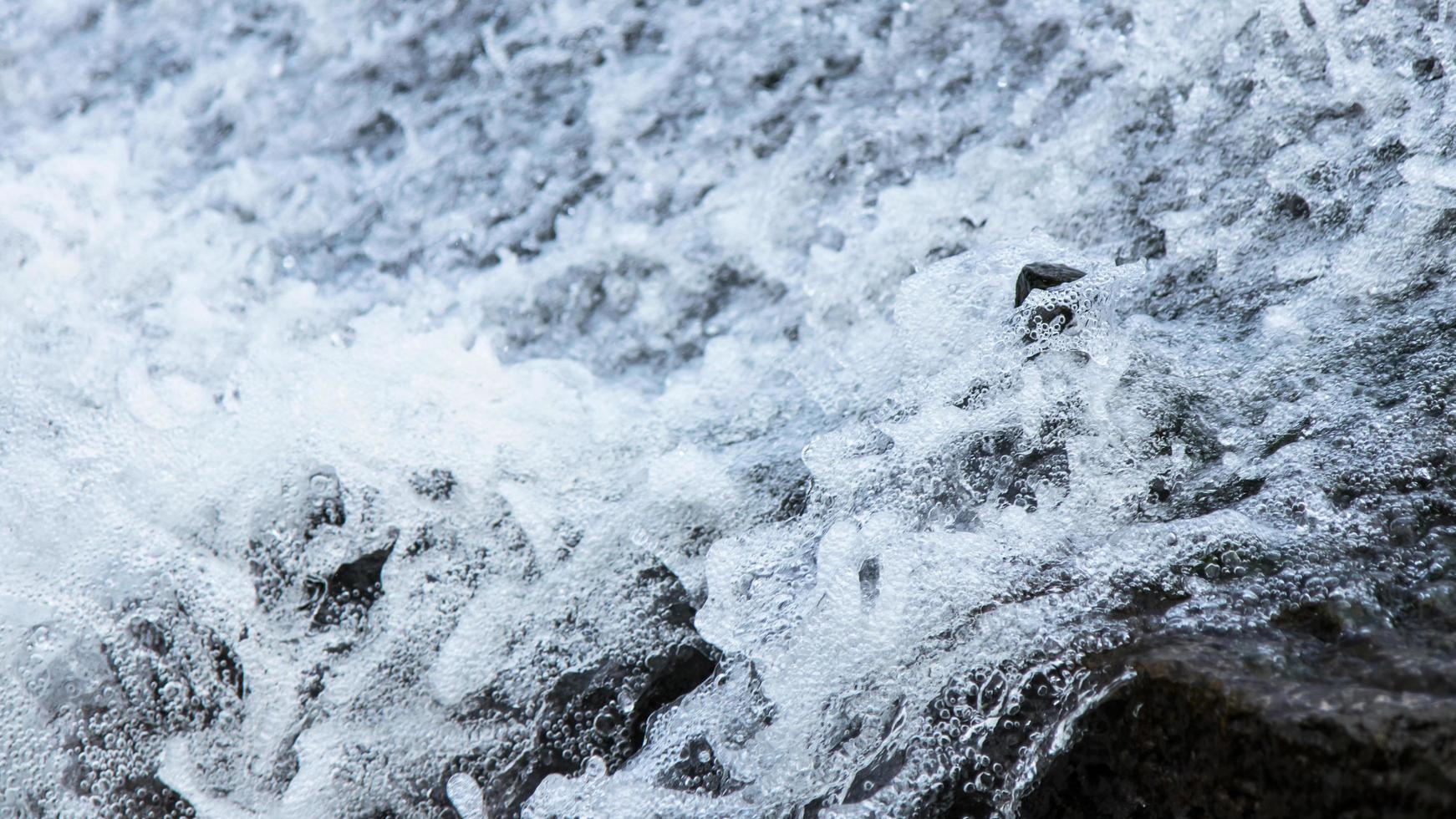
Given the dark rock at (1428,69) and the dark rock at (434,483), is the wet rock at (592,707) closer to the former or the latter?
the dark rock at (434,483)

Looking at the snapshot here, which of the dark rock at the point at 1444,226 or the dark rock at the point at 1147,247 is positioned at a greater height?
the dark rock at the point at 1444,226

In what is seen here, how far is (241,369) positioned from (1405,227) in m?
2.73

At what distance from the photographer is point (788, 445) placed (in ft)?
7.26

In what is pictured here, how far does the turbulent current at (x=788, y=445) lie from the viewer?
151 cm

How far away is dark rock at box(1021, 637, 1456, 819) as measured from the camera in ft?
3.72

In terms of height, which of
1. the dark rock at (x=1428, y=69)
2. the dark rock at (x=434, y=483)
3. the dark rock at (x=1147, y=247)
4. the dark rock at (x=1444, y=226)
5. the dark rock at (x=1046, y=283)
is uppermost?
the dark rock at (x=1046, y=283)

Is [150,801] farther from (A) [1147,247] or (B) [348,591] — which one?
(A) [1147,247]

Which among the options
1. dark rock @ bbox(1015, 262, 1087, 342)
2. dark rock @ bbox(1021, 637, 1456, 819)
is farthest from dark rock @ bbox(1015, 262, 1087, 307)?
dark rock @ bbox(1021, 637, 1456, 819)

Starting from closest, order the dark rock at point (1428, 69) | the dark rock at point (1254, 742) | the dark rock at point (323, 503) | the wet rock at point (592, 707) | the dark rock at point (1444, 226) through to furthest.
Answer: the dark rock at point (1254, 742) → the wet rock at point (592, 707) → the dark rock at point (1444, 226) → the dark rock at point (323, 503) → the dark rock at point (1428, 69)

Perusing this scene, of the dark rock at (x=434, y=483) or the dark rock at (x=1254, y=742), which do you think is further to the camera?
the dark rock at (x=434, y=483)

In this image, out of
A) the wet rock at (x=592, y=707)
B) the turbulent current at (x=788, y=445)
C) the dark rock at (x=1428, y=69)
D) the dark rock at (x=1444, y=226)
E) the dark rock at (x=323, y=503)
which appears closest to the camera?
the turbulent current at (x=788, y=445)

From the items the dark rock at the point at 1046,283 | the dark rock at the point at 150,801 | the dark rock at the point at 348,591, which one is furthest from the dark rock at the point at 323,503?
the dark rock at the point at 1046,283

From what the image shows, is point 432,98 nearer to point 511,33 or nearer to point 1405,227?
point 511,33

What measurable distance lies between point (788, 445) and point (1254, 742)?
44.9 inches
